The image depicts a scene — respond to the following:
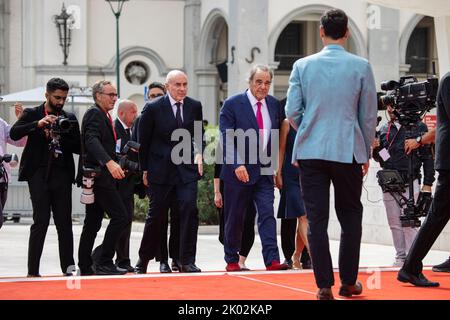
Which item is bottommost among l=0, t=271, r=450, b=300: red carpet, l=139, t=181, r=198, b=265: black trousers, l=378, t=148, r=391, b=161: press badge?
l=0, t=271, r=450, b=300: red carpet

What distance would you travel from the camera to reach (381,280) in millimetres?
9852

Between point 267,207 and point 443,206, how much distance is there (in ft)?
8.08

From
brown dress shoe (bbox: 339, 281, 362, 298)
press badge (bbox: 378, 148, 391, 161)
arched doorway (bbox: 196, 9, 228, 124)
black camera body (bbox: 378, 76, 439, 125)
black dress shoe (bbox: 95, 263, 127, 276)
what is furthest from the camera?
arched doorway (bbox: 196, 9, 228, 124)

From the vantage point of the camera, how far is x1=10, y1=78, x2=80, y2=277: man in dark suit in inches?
448

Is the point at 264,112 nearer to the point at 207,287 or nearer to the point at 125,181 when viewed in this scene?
the point at 125,181

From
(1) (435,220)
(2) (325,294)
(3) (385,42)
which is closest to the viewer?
(2) (325,294)

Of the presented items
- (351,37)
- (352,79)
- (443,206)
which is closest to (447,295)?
(443,206)

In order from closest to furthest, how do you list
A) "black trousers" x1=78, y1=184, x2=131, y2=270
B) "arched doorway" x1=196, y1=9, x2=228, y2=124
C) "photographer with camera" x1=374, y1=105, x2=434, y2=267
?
"black trousers" x1=78, y1=184, x2=131, y2=270
"photographer with camera" x1=374, y1=105, x2=434, y2=267
"arched doorway" x1=196, y1=9, x2=228, y2=124

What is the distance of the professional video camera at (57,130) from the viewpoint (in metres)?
11.3

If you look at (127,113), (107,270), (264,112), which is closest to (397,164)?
(264,112)

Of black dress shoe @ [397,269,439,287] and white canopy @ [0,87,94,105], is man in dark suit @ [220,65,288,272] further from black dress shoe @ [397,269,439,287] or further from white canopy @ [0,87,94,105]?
white canopy @ [0,87,94,105]

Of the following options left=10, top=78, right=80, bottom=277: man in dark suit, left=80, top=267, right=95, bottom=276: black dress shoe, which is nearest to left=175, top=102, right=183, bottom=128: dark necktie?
left=10, top=78, right=80, bottom=277: man in dark suit

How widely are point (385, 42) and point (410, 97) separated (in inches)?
946

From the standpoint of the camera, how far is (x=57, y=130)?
11.3m
